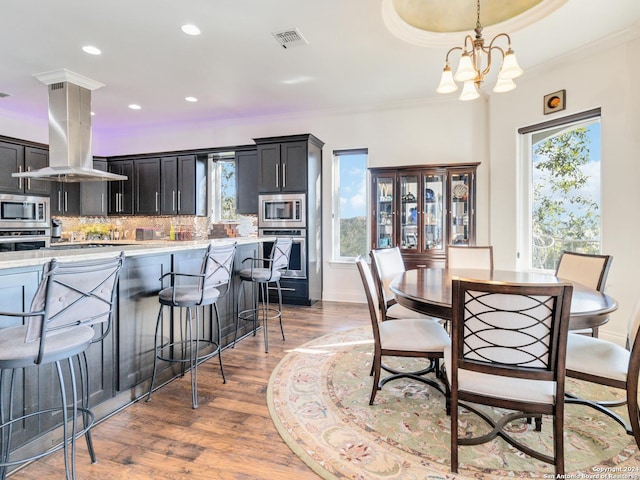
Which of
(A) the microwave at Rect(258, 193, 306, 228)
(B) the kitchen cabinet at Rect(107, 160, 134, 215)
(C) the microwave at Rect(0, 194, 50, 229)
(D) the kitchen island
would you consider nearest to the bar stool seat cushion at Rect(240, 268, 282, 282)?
(D) the kitchen island

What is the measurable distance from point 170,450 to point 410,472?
123 centimetres

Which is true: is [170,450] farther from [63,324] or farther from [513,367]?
[513,367]

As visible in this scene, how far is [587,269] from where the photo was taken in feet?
8.54

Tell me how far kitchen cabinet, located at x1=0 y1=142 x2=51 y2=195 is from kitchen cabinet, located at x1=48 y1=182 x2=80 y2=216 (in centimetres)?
34

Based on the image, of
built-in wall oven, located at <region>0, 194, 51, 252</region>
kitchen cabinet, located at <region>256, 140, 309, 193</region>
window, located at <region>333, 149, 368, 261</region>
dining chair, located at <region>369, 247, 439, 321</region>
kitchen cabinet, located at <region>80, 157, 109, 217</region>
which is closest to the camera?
dining chair, located at <region>369, 247, 439, 321</region>

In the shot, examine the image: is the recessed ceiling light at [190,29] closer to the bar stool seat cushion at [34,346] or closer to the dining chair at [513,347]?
the bar stool seat cushion at [34,346]

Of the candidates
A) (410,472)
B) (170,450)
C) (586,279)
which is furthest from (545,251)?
(170,450)

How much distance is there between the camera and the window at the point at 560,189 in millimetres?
3796

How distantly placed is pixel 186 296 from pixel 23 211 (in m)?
4.29

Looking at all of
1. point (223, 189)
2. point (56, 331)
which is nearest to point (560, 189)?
point (56, 331)

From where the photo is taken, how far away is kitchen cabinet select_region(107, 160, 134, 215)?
623 centimetres

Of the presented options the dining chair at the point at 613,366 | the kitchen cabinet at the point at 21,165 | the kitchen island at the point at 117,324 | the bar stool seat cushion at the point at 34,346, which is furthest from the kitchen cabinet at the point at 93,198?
the dining chair at the point at 613,366

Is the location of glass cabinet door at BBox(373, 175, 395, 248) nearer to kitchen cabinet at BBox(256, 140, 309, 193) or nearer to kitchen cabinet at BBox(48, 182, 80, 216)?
kitchen cabinet at BBox(256, 140, 309, 193)

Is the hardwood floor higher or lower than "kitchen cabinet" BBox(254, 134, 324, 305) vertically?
lower
